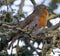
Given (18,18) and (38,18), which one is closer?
(18,18)

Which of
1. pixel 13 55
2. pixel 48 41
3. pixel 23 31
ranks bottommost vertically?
pixel 13 55

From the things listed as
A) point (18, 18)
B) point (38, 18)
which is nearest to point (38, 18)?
point (38, 18)

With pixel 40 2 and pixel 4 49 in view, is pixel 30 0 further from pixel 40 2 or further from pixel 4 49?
pixel 4 49

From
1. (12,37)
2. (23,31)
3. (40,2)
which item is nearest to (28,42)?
(12,37)

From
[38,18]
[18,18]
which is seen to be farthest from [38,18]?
[18,18]

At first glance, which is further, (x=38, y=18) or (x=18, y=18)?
(x=38, y=18)

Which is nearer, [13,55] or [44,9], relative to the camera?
[13,55]

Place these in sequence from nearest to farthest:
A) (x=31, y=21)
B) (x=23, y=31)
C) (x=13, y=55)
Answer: (x=23, y=31) < (x=13, y=55) < (x=31, y=21)

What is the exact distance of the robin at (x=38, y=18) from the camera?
9.79ft

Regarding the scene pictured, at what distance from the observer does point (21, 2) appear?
2.94 metres

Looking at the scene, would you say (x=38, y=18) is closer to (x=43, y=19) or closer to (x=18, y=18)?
(x=43, y=19)

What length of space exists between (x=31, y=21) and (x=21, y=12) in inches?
9.5

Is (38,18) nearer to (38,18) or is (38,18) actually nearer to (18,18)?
(38,18)

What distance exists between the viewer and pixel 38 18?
3.13 meters
